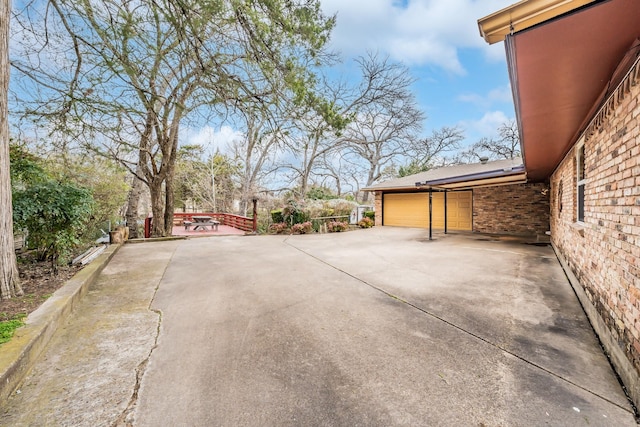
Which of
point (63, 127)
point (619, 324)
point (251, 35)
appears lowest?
point (619, 324)

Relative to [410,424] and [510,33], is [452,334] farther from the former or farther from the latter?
[510,33]

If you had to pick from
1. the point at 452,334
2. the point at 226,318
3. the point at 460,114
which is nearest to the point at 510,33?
the point at 452,334

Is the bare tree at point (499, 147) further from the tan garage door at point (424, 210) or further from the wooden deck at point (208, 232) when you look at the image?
the wooden deck at point (208, 232)

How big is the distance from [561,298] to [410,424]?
338cm

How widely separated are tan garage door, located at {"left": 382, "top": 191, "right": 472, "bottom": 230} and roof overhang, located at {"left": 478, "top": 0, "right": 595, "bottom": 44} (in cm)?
A: 1172

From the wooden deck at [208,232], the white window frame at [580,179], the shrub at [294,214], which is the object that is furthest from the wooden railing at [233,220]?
the white window frame at [580,179]

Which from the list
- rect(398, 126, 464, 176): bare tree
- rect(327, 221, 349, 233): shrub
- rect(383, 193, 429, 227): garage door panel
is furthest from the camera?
rect(398, 126, 464, 176): bare tree

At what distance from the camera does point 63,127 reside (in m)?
5.33

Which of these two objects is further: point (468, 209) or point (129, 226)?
point (468, 209)

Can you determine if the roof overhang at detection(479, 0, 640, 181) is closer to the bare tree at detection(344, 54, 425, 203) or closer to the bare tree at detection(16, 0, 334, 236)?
the bare tree at detection(16, 0, 334, 236)

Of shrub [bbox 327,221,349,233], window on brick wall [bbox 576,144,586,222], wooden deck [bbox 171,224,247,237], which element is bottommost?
wooden deck [bbox 171,224,247,237]

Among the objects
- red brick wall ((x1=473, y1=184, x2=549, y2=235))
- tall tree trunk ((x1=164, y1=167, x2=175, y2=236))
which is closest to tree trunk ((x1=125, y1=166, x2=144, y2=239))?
tall tree trunk ((x1=164, y1=167, x2=175, y2=236))

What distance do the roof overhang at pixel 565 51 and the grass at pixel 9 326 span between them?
164 inches

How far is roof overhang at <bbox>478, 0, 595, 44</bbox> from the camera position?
135 centimetres
